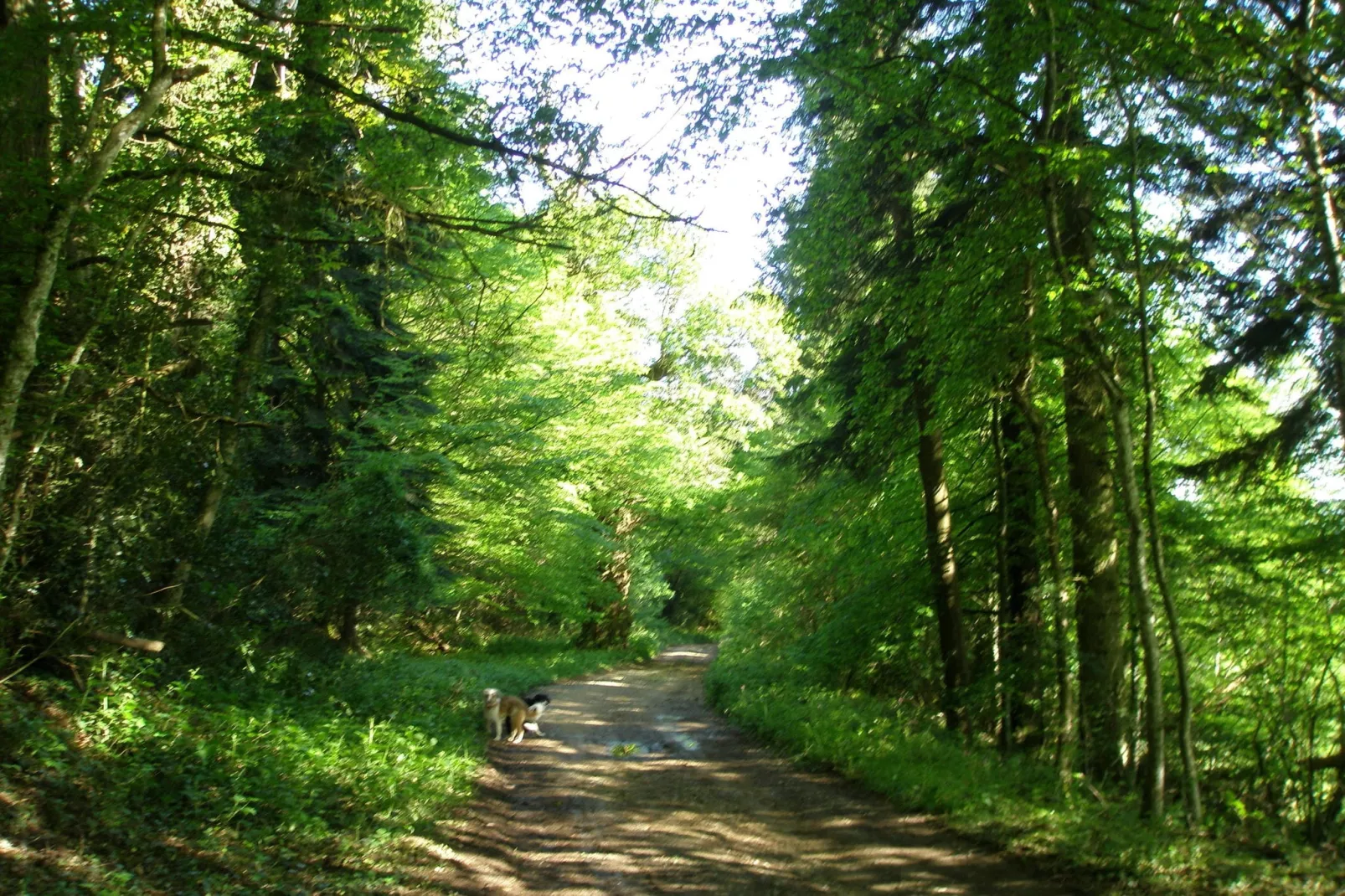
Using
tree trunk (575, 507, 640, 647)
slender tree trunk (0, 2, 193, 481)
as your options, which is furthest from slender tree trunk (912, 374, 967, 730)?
tree trunk (575, 507, 640, 647)

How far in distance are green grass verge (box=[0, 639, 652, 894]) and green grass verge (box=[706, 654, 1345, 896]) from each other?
451 cm

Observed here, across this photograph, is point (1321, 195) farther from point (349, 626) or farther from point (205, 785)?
point (349, 626)

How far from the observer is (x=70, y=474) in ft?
22.9

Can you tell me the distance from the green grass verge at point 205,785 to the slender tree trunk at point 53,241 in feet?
6.15

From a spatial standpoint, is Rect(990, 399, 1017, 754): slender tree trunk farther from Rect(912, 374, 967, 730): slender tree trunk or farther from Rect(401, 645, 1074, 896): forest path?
Rect(401, 645, 1074, 896): forest path

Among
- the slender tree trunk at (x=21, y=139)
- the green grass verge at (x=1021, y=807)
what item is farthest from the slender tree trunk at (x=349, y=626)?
the slender tree trunk at (x=21, y=139)

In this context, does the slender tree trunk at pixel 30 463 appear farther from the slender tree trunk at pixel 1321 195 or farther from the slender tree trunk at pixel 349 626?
the slender tree trunk at pixel 1321 195

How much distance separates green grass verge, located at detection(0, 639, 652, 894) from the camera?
504 centimetres

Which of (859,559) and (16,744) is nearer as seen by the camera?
(16,744)

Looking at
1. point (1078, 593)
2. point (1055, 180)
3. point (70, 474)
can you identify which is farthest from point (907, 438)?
point (70, 474)

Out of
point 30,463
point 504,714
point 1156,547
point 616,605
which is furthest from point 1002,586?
point 616,605

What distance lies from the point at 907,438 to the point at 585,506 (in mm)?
12170

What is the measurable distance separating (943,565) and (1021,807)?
4913mm

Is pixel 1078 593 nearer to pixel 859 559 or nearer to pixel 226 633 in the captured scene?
pixel 859 559
